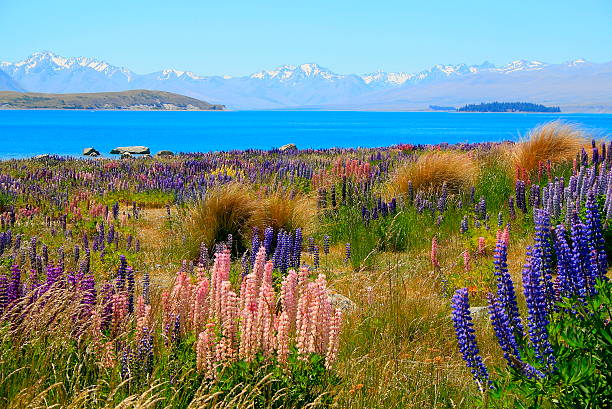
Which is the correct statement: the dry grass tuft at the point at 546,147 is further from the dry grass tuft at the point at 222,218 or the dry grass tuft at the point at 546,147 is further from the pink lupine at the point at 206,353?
the pink lupine at the point at 206,353

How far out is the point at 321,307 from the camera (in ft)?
10.9

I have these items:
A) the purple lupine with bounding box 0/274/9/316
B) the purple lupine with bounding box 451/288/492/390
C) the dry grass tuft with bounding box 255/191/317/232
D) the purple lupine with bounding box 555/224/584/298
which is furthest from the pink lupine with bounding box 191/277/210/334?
the dry grass tuft with bounding box 255/191/317/232

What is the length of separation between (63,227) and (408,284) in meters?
6.24

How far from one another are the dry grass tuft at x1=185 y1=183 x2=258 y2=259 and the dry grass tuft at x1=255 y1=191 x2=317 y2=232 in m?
0.18

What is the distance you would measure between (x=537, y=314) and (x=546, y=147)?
39.0 feet

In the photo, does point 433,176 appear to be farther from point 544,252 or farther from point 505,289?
point 505,289

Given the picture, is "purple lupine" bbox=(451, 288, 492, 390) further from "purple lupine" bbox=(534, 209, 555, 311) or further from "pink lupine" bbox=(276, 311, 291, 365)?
"pink lupine" bbox=(276, 311, 291, 365)

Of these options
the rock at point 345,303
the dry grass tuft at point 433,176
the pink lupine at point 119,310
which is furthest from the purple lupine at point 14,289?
the dry grass tuft at point 433,176

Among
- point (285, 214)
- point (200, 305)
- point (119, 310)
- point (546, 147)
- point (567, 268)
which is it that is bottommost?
point (285, 214)

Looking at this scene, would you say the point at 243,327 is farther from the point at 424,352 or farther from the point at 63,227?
the point at 63,227

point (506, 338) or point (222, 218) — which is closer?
point (506, 338)

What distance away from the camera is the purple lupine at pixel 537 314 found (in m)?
2.72

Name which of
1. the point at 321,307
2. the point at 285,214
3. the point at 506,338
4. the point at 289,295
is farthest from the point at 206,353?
the point at 285,214

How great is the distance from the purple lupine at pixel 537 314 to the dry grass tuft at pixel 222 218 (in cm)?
659
